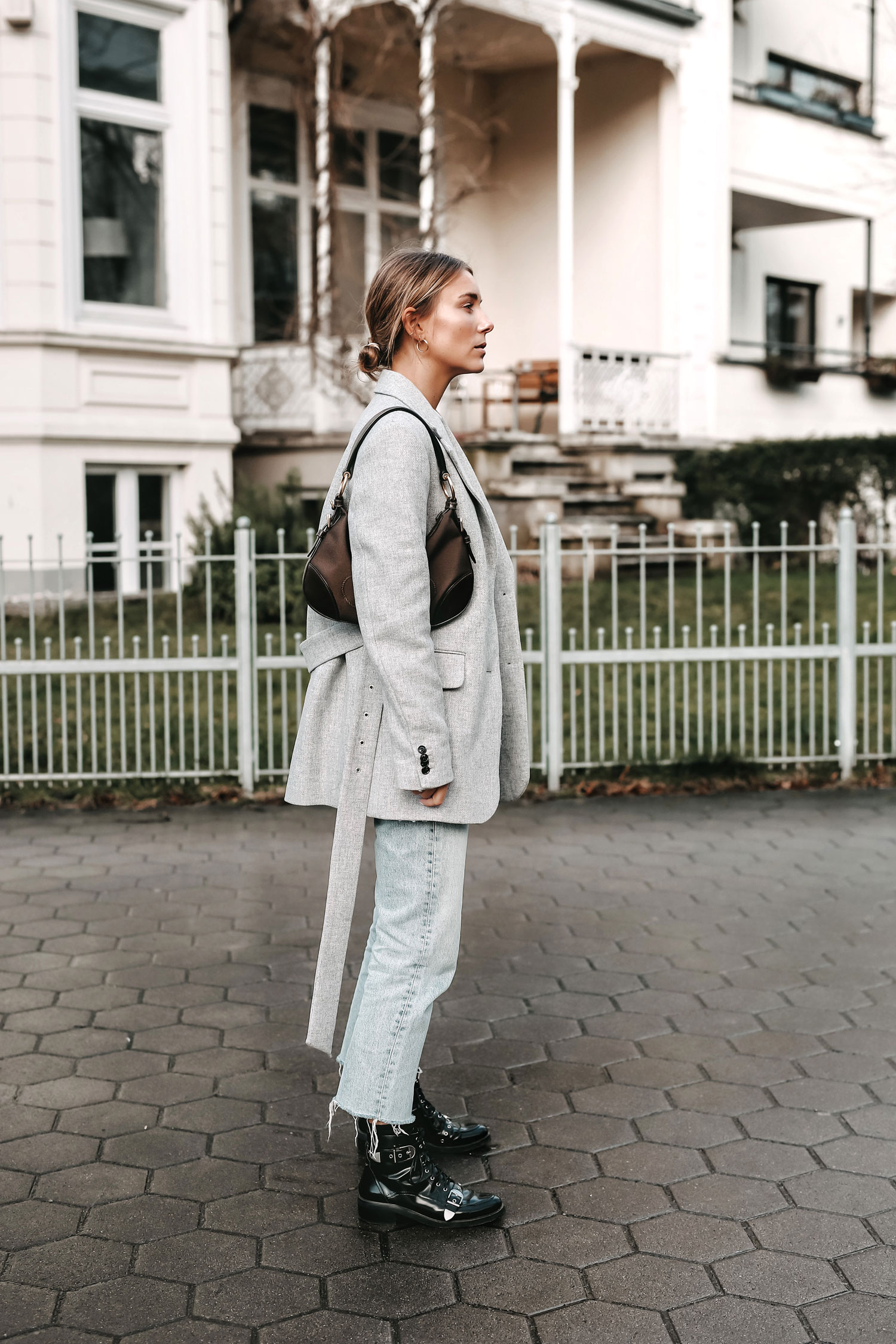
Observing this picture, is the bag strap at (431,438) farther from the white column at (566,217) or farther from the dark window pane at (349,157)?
the dark window pane at (349,157)

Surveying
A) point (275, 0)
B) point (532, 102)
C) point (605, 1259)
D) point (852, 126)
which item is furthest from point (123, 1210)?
point (852, 126)

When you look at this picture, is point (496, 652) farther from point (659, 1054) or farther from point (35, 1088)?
point (35, 1088)

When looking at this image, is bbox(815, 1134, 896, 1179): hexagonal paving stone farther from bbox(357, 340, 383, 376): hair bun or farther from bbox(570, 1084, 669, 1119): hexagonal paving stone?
bbox(357, 340, 383, 376): hair bun

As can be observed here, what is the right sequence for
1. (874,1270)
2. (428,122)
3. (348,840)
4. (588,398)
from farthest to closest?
1. (588,398)
2. (428,122)
3. (348,840)
4. (874,1270)

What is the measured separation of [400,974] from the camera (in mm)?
3074

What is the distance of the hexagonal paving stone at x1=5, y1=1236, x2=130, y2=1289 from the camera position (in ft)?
9.43

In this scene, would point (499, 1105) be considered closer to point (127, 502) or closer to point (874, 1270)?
point (874, 1270)

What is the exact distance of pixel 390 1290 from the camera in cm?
284

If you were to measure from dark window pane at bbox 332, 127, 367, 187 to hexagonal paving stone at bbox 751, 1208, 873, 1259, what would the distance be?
15.0 meters

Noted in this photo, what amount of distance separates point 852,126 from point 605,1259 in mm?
19801

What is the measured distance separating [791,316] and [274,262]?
27.5 feet

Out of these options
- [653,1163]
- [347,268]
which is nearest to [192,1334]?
[653,1163]

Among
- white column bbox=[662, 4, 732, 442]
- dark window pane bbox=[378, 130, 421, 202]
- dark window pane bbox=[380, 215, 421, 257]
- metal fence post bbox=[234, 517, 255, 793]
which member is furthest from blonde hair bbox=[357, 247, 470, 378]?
dark window pane bbox=[378, 130, 421, 202]

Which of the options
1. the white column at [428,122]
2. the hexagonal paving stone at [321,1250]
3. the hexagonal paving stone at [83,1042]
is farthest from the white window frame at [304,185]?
the hexagonal paving stone at [321,1250]
